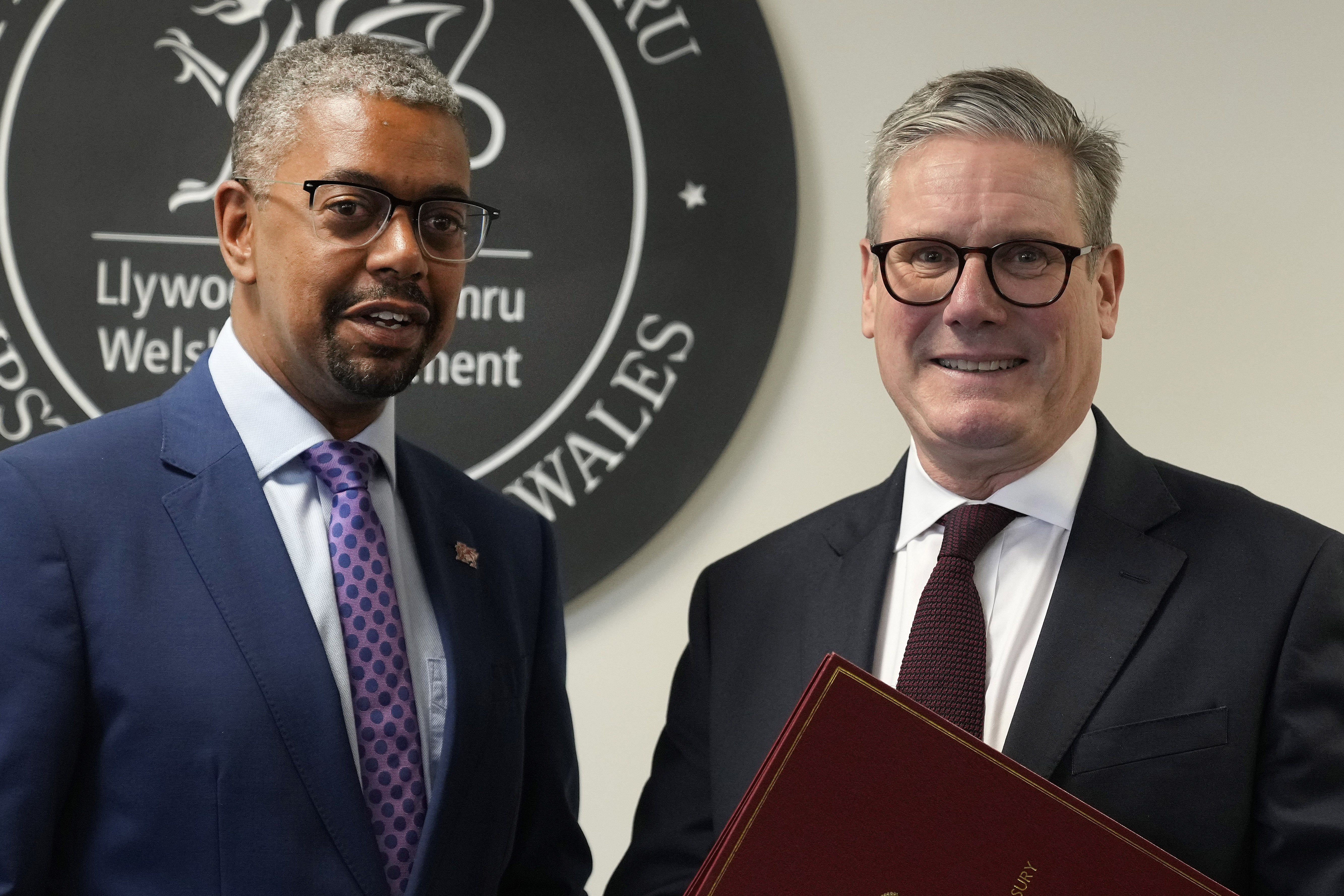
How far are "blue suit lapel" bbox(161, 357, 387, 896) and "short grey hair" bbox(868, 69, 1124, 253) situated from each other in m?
0.70

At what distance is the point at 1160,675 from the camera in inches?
52.7

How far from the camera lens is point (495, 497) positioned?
1.68m

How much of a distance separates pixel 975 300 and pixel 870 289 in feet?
0.62

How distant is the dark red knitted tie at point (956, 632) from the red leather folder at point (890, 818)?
0.51 ft

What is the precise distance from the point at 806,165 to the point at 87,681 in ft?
4.80

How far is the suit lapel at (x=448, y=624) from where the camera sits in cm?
134

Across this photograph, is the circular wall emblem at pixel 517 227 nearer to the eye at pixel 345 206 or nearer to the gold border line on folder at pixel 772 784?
the eye at pixel 345 206

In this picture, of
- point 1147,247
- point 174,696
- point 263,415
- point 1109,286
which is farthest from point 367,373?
point 1147,247

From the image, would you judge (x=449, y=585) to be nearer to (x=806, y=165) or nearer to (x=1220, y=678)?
(x=1220, y=678)

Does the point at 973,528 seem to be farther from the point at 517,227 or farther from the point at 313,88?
the point at 517,227

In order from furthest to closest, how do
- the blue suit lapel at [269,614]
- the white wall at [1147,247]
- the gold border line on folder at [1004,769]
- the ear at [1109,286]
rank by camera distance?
the white wall at [1147,247], the ear at [1109,286], the blue suit lapel at [269,614], the gold border line on folder at [1004,769]

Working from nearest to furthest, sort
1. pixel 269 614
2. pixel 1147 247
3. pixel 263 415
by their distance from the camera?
pixel 269 614 < pixel 263 415 < pixel 1147 247

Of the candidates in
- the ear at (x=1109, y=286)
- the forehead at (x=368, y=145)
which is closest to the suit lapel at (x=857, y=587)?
the ear at (x=1109, y=286)

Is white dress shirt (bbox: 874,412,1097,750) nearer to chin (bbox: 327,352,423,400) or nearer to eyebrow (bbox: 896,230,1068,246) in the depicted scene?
eyebrow (bbox: 896,230,1068,246)
